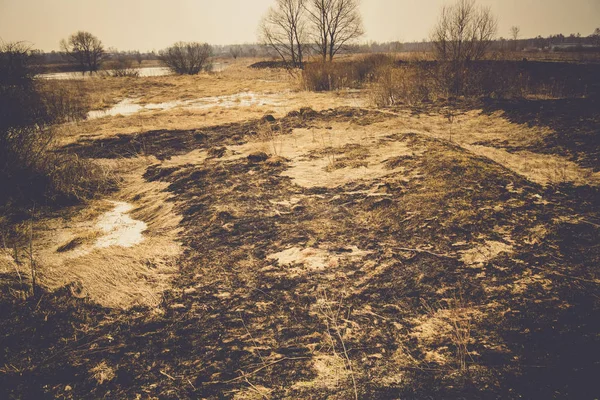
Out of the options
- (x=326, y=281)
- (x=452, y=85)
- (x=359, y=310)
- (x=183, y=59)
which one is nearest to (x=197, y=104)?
(x=452, y=85)

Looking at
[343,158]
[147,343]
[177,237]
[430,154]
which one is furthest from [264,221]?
[430,154]

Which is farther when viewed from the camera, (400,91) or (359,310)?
(400,91)

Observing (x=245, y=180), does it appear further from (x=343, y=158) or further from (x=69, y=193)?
(x=69, y=193)

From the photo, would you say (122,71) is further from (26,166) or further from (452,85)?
(452,85)

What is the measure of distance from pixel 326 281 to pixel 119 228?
2508mm

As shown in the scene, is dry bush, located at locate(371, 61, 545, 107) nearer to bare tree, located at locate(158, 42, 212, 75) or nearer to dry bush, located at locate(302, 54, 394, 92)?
dry bush, located at locate(302, 54, 394, 92)

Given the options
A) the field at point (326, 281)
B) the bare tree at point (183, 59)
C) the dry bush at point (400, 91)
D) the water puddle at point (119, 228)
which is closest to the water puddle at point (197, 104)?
the dry bush at point (400, 91)

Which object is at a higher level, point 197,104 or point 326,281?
point 197,104

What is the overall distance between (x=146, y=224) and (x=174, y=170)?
1637 mm

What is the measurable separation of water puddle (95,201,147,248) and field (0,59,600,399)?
0.08 ft

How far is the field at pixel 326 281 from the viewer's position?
141 cm

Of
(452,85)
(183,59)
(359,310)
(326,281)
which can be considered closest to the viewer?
(359,310)

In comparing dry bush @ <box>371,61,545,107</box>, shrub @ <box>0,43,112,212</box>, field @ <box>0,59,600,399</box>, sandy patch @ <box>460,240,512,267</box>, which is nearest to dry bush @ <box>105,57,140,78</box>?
dry bush @ <box>371,61,545,107</box>

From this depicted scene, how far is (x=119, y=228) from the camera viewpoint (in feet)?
10.4
